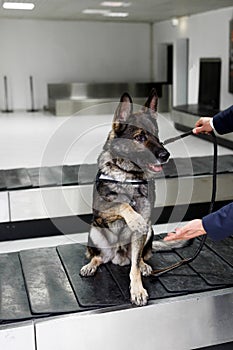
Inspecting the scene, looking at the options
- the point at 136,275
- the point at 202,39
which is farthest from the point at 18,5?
the point at 136,275

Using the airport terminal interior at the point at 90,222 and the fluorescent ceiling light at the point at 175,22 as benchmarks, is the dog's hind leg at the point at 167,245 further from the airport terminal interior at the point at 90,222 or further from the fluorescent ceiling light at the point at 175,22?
the fluorescent ceiling light at the point at 175,22

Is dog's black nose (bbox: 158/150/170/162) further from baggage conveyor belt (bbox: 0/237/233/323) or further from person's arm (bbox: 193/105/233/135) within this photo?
baggage conveyor belt (bbox: 0/237/233/323)

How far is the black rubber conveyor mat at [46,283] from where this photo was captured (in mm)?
2184

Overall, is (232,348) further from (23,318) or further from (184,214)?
(184,214)

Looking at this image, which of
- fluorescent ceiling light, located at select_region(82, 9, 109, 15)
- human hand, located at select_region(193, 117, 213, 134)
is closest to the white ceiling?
fluorescent ceiling light, located at select_region(82, 9, 109, 15)

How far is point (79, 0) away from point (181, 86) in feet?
15.4

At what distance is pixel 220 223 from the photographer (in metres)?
1.85

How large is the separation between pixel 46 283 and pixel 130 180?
0.78 meters

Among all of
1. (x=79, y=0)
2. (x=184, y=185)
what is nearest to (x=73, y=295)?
(x=184, y=185)

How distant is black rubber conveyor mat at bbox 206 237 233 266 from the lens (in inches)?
110

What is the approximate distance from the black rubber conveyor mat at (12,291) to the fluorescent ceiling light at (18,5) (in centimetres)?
757

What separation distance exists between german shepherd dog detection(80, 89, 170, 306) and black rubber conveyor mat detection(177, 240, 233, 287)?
42cm

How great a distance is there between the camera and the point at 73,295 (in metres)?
2.30

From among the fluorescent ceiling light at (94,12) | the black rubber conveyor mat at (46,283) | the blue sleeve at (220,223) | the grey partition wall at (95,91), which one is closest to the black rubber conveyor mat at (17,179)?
the black rubber conveyor mat at (46,283)
